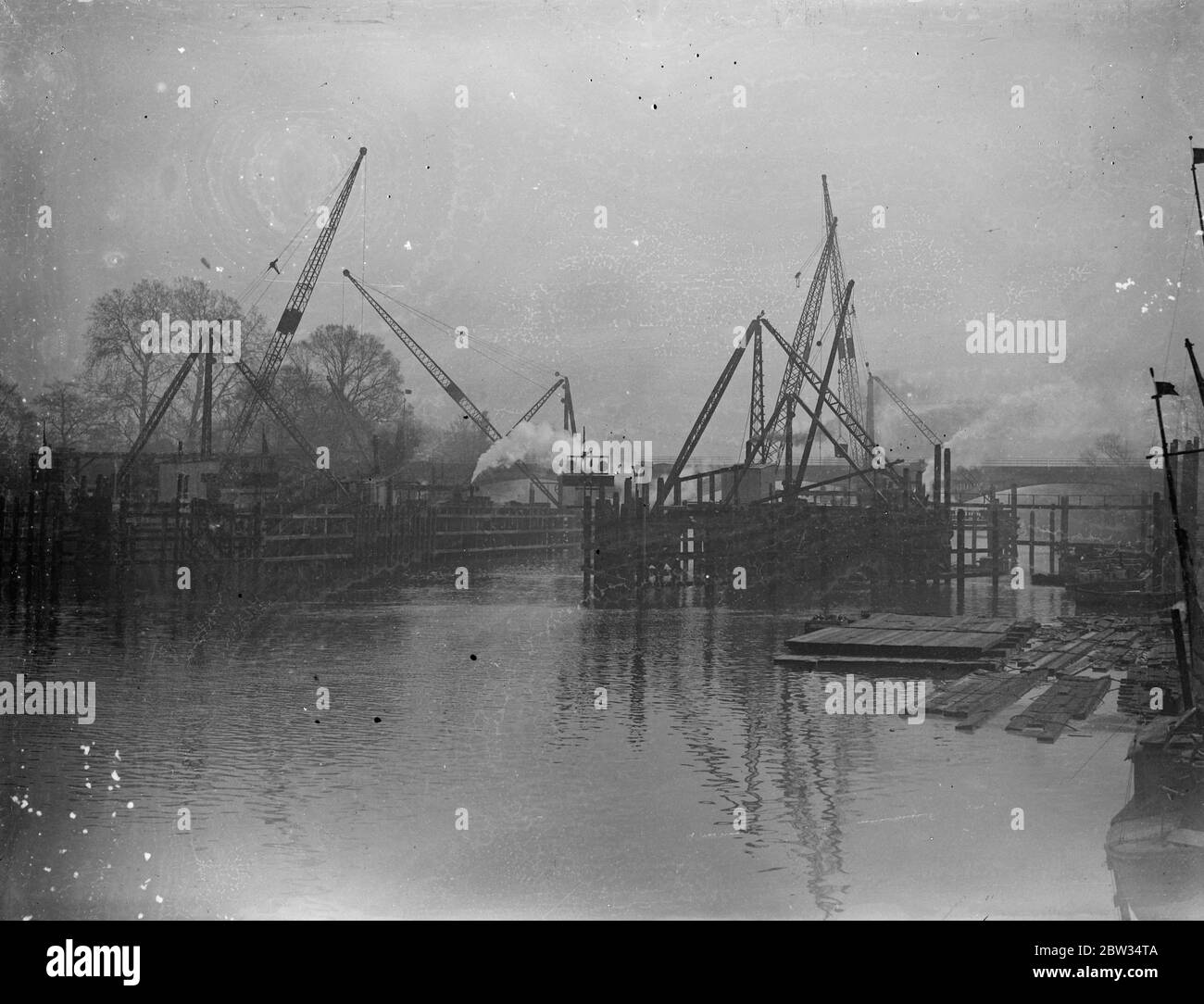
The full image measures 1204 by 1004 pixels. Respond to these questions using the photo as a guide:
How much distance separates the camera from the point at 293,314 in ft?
26.4

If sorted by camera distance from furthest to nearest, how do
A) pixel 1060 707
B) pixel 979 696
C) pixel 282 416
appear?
pixel 282 416
pixel 979 696
pixel 1060 707

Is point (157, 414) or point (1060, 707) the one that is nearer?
point (1060, 707)

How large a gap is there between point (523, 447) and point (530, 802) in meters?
4.67

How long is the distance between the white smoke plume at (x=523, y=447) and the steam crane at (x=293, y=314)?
198cm

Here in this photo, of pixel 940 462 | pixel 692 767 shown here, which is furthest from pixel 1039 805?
pixel 940 462

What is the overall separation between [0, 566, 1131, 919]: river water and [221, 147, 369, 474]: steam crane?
2777mm

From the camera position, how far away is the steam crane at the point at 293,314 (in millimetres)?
7051

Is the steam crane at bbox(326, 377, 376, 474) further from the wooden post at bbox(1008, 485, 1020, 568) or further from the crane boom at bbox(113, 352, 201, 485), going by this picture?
the wooden post at bbox(1008, 485, 1020, 568)

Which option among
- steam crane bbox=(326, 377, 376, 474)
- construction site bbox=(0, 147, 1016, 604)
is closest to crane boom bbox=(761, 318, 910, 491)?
construction site bbox=(0, 147, 1016, 604)

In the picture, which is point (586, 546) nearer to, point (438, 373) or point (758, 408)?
point (758, 408)

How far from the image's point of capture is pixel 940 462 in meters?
8.98

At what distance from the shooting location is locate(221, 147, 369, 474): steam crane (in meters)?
7.05

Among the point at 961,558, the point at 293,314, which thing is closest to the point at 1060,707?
the point at 961,558
